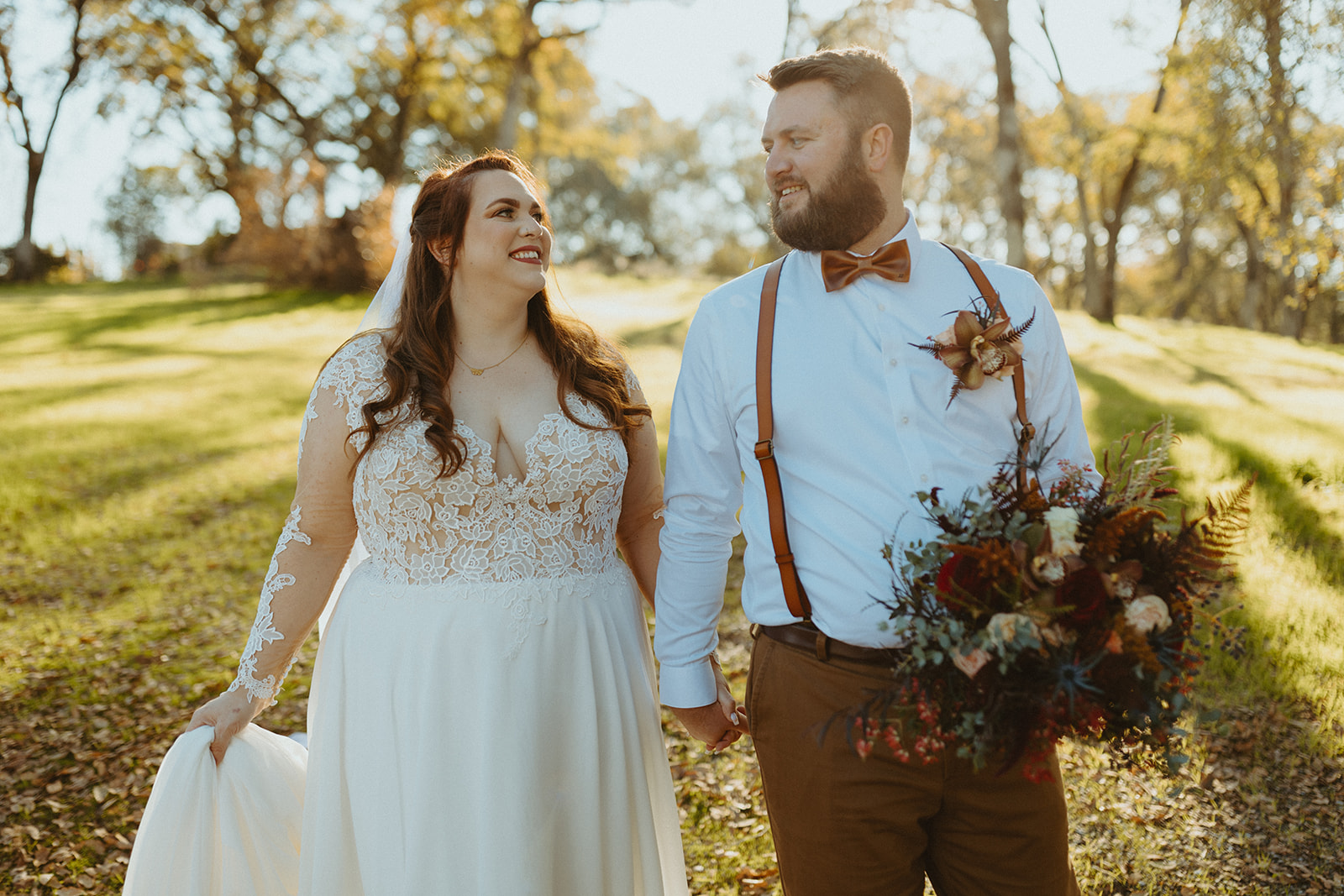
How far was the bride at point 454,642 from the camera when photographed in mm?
2576

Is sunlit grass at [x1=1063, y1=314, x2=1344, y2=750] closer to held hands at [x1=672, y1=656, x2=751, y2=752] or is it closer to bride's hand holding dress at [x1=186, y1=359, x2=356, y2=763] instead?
held hands at [x1=672, y1=656, x2=751, y2=752]

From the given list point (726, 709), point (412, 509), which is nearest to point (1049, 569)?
point (726, 709)

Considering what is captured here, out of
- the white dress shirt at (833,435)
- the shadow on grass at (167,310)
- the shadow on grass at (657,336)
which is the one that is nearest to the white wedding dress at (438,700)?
the white dress shirt at (833,435)

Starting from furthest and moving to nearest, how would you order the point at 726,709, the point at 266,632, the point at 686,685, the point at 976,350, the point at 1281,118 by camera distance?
the point at 1281,118 → the point at 266,632 → the point at 726,709 → the point at 686,685 → the point at 976,350

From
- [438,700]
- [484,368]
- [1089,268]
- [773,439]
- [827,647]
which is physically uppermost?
[1089,268]

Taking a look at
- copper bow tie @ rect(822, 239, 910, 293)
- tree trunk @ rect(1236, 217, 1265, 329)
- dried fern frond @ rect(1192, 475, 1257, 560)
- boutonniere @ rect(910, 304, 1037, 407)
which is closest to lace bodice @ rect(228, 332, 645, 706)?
copper bow tie @ rect(822, 239, 910, 293)

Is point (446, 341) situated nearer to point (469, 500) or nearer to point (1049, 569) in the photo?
point (469, 500)

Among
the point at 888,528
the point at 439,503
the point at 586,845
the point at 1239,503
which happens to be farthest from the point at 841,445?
the point at 586,845

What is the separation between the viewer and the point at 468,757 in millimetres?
2574

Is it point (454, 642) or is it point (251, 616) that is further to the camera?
point (251, 616)

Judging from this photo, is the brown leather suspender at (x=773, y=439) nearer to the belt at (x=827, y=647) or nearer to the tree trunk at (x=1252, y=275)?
the belt at (x=827, y=647)

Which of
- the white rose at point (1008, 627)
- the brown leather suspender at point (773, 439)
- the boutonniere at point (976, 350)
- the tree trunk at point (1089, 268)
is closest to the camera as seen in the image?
the white rose at point (1008, 627)

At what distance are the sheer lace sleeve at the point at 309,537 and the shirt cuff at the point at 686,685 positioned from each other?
1.15m

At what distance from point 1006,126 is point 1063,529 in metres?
12.5
